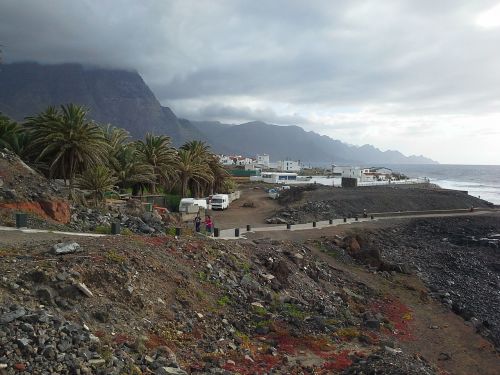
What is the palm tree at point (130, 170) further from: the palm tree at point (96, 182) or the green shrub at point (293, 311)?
the green shrub at point (293, 311)

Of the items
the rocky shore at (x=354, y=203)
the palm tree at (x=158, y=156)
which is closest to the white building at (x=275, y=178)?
the rocky shore at (x=354, y=203)

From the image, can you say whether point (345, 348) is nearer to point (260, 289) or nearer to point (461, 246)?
point (260, 289)

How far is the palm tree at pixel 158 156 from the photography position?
42.6m

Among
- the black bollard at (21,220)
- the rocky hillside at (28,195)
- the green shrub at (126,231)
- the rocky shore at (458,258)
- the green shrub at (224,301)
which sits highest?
the rocky hillside at (28,195)

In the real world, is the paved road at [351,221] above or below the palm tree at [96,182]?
below

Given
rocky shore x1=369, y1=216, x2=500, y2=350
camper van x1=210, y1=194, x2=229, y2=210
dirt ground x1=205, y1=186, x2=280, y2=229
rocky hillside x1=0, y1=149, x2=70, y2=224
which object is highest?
rocky hillside x1=0, y1=149, x2=70, y2=224

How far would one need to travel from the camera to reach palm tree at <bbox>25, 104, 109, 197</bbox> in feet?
99.3

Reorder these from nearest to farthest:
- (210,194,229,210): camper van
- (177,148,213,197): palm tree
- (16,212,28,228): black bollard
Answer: (16,212,28,228): black bollard < (177,148,213,197): palm tree < (210,194,229,210): camper van

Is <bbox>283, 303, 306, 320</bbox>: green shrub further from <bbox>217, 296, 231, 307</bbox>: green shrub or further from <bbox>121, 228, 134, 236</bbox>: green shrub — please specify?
<bbox>121, 228, 134, 236</bbox>: green shrub

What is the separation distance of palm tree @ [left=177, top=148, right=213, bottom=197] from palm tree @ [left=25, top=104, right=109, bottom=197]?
1601 cm

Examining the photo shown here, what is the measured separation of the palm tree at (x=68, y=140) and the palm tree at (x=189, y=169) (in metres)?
16.0

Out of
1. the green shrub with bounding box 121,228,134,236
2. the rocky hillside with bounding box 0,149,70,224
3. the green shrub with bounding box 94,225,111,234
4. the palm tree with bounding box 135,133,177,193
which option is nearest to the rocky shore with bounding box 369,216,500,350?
the green shrub with bounding box 121,228,134,236

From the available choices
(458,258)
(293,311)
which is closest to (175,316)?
(293,311)

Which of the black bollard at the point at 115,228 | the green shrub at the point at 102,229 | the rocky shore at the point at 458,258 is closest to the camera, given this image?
the black bollard at the point at 115,228
